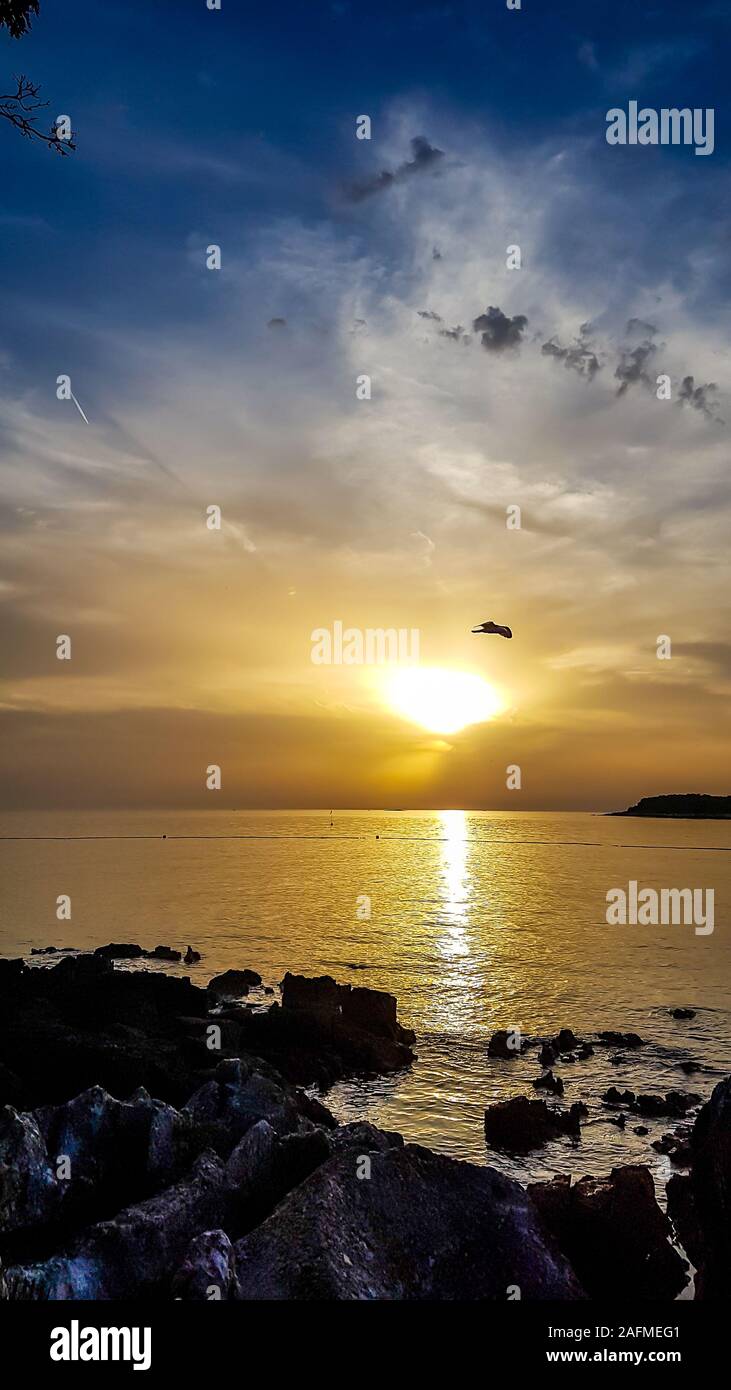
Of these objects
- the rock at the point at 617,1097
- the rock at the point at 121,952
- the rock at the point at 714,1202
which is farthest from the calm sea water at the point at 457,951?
the rock at the point at 714,1202

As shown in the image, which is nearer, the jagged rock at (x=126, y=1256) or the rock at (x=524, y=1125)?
the jagged rock at (x=126, y=1256)

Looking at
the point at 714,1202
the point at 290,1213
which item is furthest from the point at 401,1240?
Answer: the point at 714,1202

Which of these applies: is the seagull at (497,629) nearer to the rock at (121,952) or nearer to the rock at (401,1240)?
the rock at (401,1240)

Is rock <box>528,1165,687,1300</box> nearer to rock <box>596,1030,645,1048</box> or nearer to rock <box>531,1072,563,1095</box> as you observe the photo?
Answer: rock <box>531,1072,563,1095</box>

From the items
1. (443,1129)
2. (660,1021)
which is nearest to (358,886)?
(660,1021)

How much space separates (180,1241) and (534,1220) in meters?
4.73

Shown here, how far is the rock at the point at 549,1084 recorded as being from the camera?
83.2ft

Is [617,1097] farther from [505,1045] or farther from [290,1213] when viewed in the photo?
[290,1213]

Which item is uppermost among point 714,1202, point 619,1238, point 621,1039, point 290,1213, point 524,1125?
point 290,1213

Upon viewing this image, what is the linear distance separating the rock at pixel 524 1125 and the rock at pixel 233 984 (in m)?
20.3

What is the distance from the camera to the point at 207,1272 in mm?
8297

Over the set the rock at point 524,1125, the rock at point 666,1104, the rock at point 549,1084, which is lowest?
the rock at point 549,1084

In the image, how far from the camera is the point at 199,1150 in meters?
11.8

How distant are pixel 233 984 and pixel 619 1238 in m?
29.9
